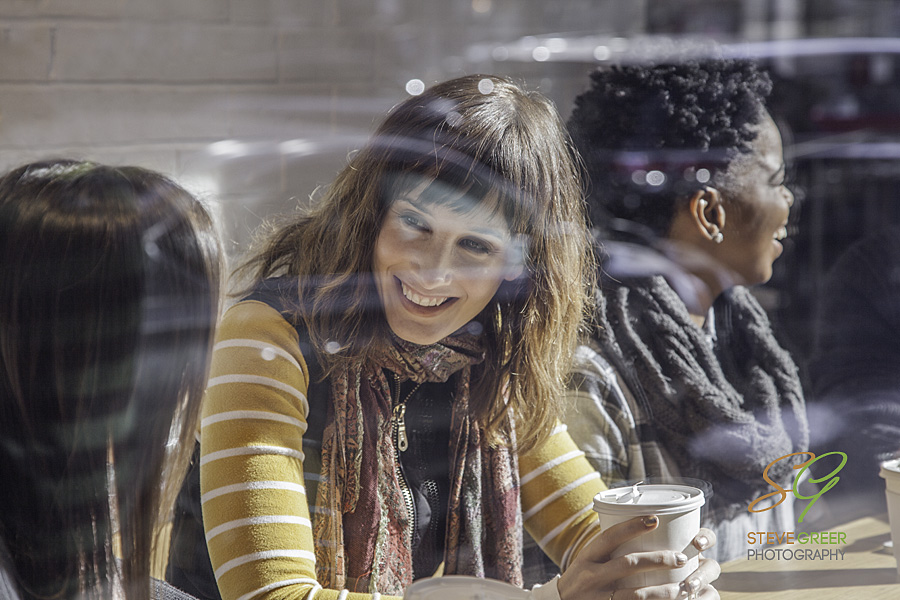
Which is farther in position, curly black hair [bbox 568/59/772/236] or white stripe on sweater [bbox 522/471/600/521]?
curly black hair [bbox 568/59/772/236]

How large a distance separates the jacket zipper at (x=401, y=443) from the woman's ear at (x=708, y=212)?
53cm

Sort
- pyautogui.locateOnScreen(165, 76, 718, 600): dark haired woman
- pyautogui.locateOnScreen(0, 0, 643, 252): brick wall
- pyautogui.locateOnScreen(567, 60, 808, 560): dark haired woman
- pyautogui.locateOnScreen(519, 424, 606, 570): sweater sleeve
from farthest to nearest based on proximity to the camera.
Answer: pyautogui.locateOnScreen(567, 60, 808, 560): dark haired woman, pyautogui.locateOnScreen(519, 424, 606, 570): sweater sleeve, pyautogui.locateOnScreen(165, 76, 718, 600): dark haired woman, pyautogui.locateOnScreen(0, 0, 643, 252): brick wall

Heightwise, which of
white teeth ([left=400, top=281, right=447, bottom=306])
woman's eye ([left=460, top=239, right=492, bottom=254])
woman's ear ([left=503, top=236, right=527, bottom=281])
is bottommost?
white teeth ([left=400, top=281, right=447, bottom=306])

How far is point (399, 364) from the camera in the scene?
2.82ft

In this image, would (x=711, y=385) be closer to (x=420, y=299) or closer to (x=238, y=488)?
(x=420, y=299)

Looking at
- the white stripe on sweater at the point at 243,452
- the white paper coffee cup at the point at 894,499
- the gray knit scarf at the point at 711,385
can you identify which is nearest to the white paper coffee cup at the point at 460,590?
the white stripe on sweater at the point at 243,452

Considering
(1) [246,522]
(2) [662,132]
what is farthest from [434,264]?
(2) [662,132]

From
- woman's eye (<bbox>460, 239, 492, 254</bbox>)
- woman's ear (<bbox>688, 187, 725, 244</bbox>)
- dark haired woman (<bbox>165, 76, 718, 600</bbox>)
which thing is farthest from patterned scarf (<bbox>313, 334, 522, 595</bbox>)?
woman's ear (<bbox>688, 187, 725, 244</bbox>)

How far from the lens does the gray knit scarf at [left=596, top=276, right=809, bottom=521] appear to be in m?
1.11

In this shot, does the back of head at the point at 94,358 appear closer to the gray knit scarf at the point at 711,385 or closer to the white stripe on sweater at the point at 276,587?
the white stripe on sweater at the point at 276,587

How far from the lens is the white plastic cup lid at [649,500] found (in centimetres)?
Result: 75

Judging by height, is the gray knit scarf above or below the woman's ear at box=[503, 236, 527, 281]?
below

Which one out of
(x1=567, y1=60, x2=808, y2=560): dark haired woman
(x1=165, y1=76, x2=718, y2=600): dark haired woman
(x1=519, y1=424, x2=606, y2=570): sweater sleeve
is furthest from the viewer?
(x1=567, y1=60, x2=808, y2=560): dark haired woman

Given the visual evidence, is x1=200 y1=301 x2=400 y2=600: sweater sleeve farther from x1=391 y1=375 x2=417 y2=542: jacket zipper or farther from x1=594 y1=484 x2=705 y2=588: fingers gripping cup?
x1=594 y1=484 x2=705 y2=588: fingers gripping cup
